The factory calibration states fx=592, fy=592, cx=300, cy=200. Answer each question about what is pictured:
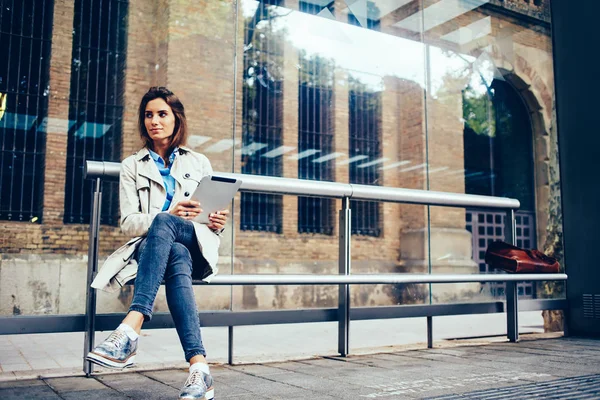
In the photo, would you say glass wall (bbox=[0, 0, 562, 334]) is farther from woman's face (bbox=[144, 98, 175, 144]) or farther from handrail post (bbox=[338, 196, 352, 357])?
woman's face (bbox=[144, 98, 175, 144])

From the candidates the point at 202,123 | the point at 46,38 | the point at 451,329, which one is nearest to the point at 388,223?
the point at 451,329

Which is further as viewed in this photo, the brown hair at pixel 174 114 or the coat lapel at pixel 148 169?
the brown hair at pixel 174 114

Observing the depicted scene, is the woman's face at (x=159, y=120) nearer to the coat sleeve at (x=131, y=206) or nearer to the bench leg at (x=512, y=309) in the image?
the coat sleeve at (x=131, y=206)

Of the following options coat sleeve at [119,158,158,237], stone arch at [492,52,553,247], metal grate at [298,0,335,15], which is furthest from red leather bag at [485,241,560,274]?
metal grate at [298,0,335,15]

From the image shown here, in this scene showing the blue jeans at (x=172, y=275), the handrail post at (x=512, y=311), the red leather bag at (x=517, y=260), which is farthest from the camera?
the handrail post at (x=512, y=311)

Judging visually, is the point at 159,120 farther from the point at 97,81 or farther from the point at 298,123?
the point at 298,123

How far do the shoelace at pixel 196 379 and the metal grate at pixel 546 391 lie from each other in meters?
0.89

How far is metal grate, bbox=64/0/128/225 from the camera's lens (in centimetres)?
571

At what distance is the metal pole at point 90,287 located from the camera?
9.14 feet

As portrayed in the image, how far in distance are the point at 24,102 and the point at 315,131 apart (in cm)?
373

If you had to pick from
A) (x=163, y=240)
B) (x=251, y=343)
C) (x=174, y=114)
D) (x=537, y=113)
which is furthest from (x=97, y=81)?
(x=537, y=113)

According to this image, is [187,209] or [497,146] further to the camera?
[497,146]

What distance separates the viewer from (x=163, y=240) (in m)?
2.38

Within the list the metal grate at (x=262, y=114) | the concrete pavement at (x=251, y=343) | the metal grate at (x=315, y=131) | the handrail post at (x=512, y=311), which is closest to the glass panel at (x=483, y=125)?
the concrete pavement at (x=251, y=343)
